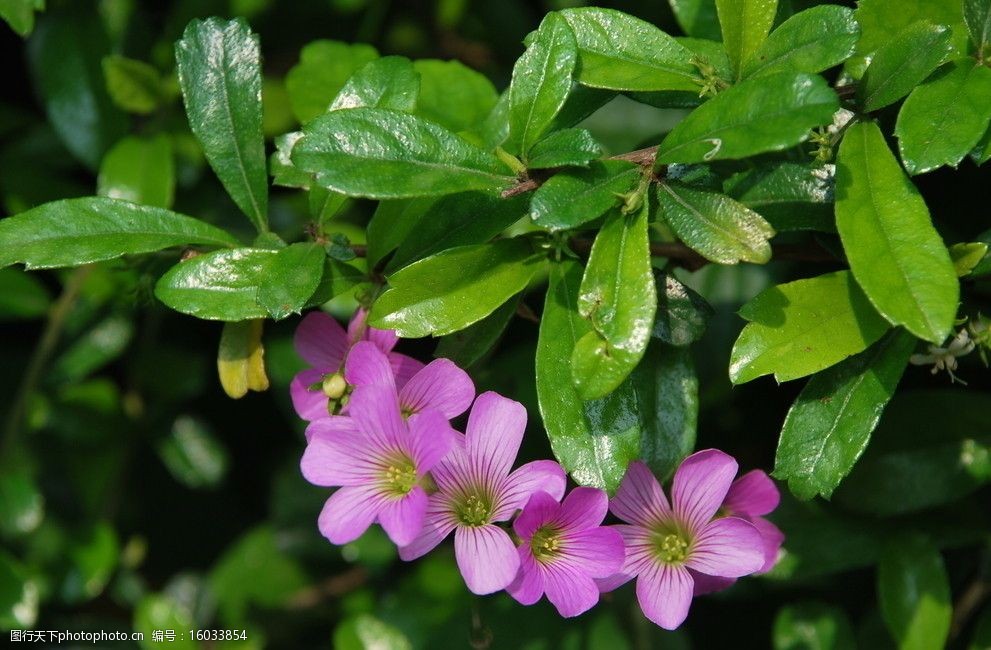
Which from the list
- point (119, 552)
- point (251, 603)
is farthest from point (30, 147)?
point (251, 603)

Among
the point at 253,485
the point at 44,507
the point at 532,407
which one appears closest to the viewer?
the point at 532,407

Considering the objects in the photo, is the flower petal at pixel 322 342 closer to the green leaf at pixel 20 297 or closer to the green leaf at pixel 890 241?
the green leaf at pixel 890 241

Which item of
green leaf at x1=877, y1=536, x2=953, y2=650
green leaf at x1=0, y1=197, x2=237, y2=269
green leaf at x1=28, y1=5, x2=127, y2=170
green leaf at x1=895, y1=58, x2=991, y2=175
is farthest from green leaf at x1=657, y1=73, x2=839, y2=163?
green leaf at x1=28, y1=5, x2=127, y2=170

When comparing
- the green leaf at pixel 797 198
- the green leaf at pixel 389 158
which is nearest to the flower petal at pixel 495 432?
the green leaf at pixel 389 158

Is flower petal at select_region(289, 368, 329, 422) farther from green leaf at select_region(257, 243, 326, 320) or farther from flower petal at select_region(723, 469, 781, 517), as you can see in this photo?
flower petal at select_region(723, 469, 781, 517)

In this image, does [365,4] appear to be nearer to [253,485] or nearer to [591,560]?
[253,485]

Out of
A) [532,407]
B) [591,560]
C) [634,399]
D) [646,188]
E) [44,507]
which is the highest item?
[646,188]
